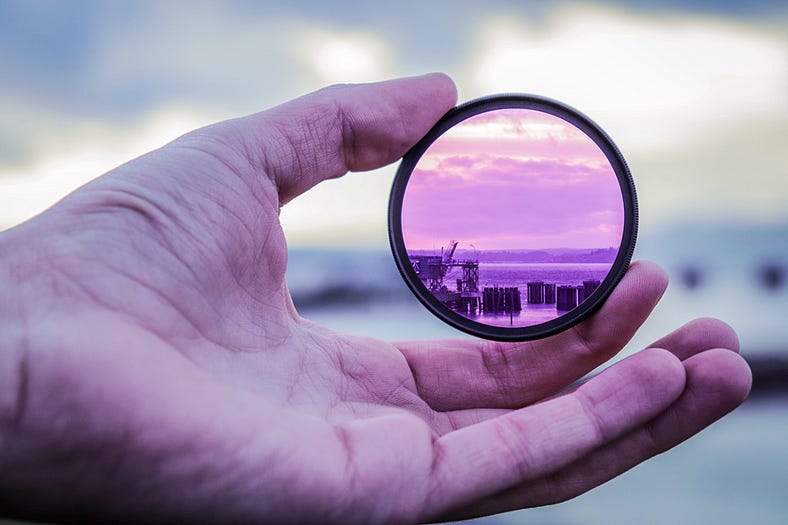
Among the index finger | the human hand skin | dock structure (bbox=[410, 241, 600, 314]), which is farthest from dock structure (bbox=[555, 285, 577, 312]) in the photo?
the index finger

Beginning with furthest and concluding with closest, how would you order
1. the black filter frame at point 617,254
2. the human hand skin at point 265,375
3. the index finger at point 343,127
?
the black filter frame at point 617,254
the index finger at point 343,127
the human hand skin at point 265,375

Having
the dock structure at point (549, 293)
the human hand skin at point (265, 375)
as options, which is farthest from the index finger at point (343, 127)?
the dock structure at point (549, 293)

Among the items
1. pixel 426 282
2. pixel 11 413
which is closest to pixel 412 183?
pixel 426 282

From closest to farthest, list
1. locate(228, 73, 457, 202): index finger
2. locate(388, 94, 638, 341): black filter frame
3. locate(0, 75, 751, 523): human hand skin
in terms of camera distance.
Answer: locate(0, 75, 751, 523): human hand skin, locate(228, 73, 457, 202): index finger, locate(388, 94, 638, 341): black filter frame

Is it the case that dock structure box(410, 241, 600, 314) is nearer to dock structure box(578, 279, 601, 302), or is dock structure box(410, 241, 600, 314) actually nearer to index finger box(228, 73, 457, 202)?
dock structure box(578, 279, 601, 302)

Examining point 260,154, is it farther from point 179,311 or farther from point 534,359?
point 534,359

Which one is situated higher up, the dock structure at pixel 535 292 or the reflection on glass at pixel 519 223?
the reflection on glass at pixel 519 223

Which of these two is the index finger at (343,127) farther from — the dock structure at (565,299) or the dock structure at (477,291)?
the dock structure at (565,299)
